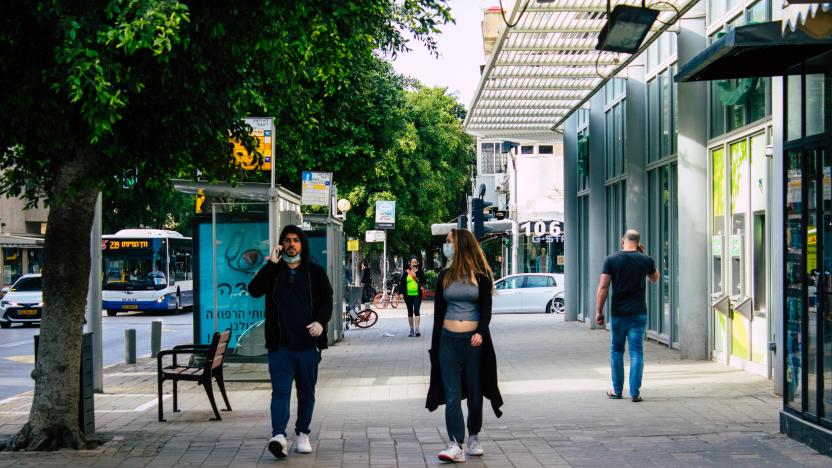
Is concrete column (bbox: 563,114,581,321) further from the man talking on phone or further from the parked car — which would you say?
the man talking on phone

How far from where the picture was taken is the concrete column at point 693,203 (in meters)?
15.2

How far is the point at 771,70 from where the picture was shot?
849 centimetres

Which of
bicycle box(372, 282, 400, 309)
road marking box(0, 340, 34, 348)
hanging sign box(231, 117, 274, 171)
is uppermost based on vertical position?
hanging sign box(231, 117, 274, 171)

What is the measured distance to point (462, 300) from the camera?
25.5 feet

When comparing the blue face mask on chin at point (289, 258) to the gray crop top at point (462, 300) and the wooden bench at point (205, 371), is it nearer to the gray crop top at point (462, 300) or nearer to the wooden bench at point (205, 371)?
the gray crop top at point (462, 300)

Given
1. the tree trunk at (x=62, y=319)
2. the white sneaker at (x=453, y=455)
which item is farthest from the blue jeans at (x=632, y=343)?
the tree trunk at (x=62, y=319)

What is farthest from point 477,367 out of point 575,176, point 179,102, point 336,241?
point 575,176

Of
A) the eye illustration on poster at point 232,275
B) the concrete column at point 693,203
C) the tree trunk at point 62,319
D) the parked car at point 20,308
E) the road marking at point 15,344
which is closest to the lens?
the tree trunk at point 62,319

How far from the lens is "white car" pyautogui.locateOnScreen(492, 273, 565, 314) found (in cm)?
3322

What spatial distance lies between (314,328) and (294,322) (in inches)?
6.4

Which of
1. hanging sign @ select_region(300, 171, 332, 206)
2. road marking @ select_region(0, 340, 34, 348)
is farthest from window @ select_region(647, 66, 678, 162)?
road marking @ select_region(0, 340, 34, 348)

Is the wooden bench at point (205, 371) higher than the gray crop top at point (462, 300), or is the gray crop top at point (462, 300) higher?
the gray crop top at point (462, 300)

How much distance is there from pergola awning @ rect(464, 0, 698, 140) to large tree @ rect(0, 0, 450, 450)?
20.4 feet

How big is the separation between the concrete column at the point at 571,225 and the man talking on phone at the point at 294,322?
756 inches
